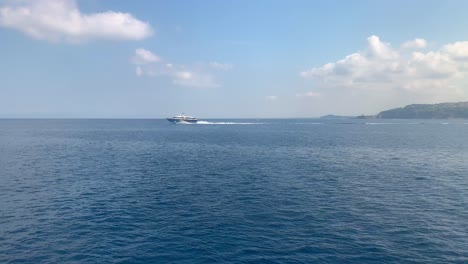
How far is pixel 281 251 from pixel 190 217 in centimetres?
1487

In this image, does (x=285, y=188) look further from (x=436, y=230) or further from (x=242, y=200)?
(x=436, y=230)

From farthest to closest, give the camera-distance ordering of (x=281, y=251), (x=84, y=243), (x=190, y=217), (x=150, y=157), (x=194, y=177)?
(x=150, y=157), (x=194, y=177), (x=190, y=217), (x=84, y=243), (x=281, y=251)

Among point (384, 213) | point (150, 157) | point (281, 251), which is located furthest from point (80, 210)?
point (150, 157)

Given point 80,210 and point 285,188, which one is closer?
point 80,210

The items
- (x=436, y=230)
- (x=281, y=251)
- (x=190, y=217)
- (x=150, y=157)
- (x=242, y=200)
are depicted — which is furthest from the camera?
(x=150, y=157)

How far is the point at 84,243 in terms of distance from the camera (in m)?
35.5

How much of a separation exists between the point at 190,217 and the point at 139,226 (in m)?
6.76

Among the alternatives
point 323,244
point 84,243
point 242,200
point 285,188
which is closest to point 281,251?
point 323,244

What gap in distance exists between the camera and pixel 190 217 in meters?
43.3

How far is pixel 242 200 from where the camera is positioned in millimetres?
50656

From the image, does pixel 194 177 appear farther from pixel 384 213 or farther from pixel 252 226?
pixel 384 213

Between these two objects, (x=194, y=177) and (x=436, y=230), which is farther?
(x=194, y=177)

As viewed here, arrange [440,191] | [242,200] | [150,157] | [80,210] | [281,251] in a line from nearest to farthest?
[281,251]
[80,210]
[242,200]
[440,191]
[150,157]

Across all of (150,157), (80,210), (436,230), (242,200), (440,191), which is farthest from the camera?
(150,157)
